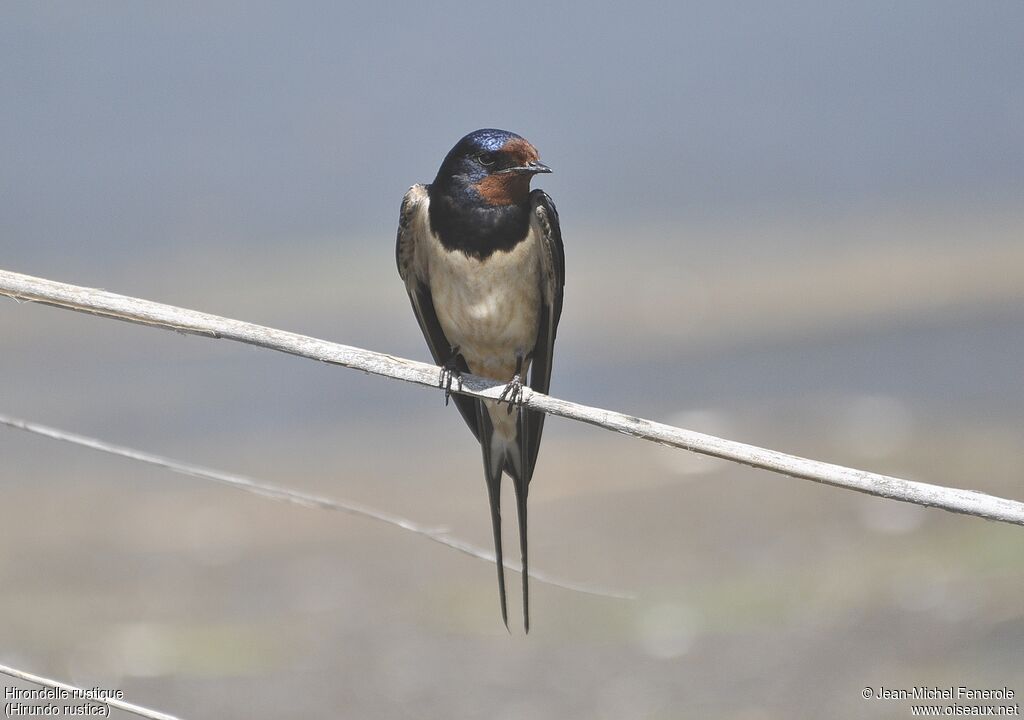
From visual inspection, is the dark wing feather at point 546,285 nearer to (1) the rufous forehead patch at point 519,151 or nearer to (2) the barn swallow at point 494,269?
(2) the barn swallow at point 494,269

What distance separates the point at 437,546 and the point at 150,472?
3035 mm

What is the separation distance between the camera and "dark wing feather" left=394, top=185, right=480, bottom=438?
512 cm

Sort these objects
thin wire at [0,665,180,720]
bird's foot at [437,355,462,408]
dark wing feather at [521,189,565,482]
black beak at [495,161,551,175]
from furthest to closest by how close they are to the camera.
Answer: dark wing feather at [521,189,565,482] → black beak at [495,161,551,175] → bird's foot at [437,355,462,408] → thin wire at [0,665,180,720]

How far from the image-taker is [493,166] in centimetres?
483

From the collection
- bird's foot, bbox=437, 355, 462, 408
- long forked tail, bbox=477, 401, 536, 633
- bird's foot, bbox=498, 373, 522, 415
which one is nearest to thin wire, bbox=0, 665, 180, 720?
bird's foot, bbox=437, 355, 462, 408

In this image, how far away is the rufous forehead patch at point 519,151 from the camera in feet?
15.6

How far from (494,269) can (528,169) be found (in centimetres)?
35

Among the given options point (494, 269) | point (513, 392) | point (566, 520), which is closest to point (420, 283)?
point (494, 269)

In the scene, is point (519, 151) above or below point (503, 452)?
above

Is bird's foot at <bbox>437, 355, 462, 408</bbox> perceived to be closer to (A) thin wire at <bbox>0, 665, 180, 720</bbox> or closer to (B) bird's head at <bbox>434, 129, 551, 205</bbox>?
(B) bird's head at <bbox>434, 129, 551, 205</bbox>

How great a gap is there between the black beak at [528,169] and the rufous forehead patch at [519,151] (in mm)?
21

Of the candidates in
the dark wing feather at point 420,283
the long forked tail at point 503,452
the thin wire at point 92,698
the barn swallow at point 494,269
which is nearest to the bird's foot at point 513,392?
the barn swallow at point 494,269

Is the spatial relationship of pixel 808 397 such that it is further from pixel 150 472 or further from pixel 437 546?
pixel 150 472

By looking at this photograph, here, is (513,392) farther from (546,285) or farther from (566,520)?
(566,520)
